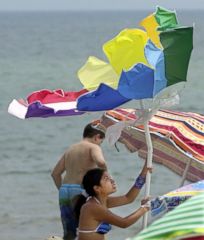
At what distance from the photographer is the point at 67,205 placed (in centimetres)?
673

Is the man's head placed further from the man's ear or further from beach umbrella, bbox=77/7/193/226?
the man's ear

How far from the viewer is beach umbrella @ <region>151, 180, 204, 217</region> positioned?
16.8 feet

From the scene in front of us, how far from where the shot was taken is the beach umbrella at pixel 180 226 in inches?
132

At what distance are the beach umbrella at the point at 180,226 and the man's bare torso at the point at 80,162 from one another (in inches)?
123

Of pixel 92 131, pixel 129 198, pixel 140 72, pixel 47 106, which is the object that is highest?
pixel 140 72

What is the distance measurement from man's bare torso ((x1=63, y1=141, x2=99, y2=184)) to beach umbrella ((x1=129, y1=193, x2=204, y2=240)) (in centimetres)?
311

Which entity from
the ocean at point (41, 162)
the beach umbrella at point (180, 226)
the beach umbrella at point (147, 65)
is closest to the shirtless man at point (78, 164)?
the beach umbrella at point (147, 65)

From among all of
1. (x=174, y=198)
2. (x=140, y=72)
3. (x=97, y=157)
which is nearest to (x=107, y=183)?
(x=174, y=198)

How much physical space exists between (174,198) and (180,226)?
1897mm

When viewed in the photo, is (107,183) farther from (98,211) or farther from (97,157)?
(97,157)

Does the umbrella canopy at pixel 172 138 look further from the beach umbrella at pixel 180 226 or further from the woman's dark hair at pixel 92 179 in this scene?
the beach umbrella at pixel 180 226

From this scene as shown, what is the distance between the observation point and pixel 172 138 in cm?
664

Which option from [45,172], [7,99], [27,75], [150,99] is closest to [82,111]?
[150,99]

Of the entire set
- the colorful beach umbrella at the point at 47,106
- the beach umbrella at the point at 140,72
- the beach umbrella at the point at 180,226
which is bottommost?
the colorful beach umbrella at the point at 47,106
